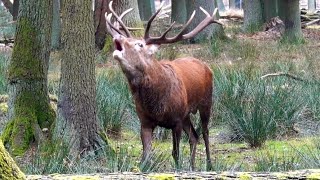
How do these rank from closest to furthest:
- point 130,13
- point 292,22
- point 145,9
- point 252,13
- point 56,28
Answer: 1. point 130,13
2. point 56,28
3. point 292,22
4. point 252,13
5. point 145,9

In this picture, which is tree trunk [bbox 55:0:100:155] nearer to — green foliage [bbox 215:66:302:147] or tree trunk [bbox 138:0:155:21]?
green foliage [bbox 215:66:302:147]

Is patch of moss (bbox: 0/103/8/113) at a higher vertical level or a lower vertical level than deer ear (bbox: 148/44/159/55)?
lower

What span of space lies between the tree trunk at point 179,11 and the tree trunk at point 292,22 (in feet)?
13.3

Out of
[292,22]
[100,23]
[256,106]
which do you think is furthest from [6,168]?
[292,22]

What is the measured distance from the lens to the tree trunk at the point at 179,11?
26.9 meters

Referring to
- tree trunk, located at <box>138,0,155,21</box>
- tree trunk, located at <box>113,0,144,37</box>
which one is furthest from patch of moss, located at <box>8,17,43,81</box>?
tree trunk, located at <box>138,0,155,21</box>

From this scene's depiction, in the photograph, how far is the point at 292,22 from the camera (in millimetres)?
23234

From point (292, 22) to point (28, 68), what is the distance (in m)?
14.8

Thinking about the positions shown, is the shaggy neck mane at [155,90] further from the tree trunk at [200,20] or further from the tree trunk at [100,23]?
the tree trunk at [200,20]

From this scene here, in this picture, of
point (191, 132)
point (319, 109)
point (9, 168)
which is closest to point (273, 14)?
point (319, 109)

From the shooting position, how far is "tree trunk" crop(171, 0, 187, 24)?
26852 mm

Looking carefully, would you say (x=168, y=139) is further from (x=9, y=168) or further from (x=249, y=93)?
(x=9, y=168)

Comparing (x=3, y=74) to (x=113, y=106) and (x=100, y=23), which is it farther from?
(x=100, y=23)

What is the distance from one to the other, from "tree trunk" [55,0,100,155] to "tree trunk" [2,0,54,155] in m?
0.58
